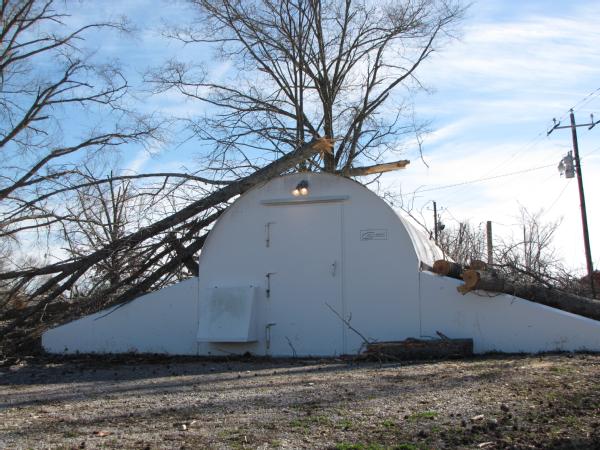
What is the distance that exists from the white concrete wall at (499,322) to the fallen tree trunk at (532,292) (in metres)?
0.20

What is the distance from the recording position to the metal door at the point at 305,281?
12766 mm

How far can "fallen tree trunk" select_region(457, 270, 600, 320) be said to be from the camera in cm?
1178

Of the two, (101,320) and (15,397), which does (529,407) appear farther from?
(101,320)

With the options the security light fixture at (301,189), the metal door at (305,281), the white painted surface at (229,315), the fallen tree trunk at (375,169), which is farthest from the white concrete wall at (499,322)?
the fallen tree trunk at (375,169)

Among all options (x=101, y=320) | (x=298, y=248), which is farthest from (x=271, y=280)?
(x=101, y=320)

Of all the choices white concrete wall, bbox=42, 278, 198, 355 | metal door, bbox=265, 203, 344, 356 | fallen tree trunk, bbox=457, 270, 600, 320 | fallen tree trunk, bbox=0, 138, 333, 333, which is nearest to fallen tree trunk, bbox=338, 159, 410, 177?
fallen tree trunk, bbox=0, 138, 333, 333

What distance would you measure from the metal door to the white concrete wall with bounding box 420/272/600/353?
1730 millimetres

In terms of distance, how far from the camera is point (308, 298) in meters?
12.9

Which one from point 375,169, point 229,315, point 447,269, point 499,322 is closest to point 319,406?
point 499,322

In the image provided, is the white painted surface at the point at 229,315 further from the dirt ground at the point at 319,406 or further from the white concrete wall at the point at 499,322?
the white concrete wall at the point at 499,322

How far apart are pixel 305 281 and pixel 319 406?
628 cm

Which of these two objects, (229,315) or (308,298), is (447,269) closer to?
(308,298)

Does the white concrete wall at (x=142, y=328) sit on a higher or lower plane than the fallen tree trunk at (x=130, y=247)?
lower

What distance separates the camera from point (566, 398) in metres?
6.77
